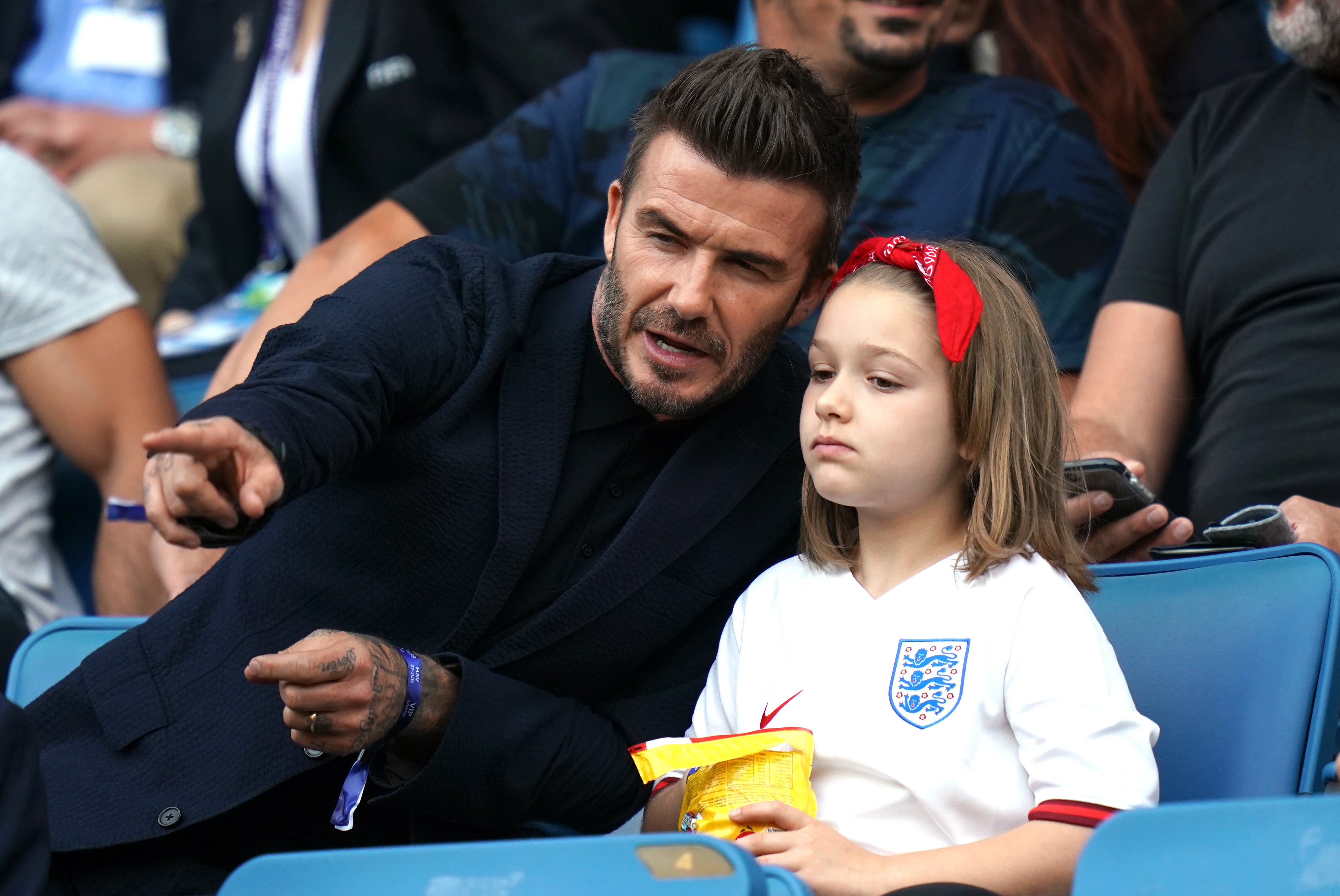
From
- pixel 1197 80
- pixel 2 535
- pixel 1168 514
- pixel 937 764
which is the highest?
pixel 1197 80

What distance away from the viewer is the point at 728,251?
1570 mm

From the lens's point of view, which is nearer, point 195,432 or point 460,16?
point 195,432

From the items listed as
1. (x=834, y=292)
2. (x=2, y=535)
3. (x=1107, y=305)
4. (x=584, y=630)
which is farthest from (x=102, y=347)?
(x=1107, y=305)

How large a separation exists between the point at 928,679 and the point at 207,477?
0.71 m

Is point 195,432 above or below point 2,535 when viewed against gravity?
above

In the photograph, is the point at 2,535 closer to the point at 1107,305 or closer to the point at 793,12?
the point at 793,12

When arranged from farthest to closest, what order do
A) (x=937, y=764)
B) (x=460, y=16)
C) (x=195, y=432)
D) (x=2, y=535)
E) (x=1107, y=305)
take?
(x=460, y=16), (x=2, y=535), (x=1107, y=305), (x=937, y=764), (x=195, y=432)

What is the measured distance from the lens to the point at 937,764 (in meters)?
1.32

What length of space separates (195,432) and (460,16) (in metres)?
2.45

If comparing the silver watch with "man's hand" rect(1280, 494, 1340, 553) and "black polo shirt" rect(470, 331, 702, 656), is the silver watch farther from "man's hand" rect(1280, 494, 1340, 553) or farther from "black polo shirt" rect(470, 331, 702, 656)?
"man's hand" rect(1280, 494, 1340, 553)

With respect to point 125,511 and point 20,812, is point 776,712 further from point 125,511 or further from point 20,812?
point 125,511

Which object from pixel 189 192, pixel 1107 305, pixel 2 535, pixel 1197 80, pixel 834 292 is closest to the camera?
pixel 834 292

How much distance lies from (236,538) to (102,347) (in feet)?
4.16

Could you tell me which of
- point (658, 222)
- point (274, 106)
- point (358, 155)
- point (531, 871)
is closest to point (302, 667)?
point (531, 871)
